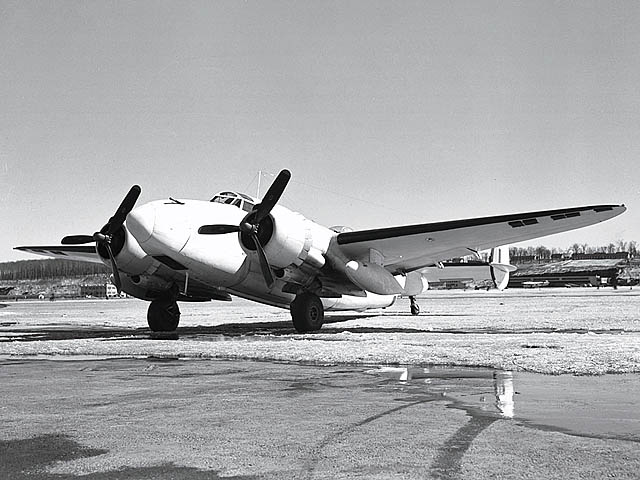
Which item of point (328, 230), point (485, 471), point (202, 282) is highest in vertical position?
point (328, 230)

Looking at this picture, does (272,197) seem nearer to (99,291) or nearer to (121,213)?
(121,213)

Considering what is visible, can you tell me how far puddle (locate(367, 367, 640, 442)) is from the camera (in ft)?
19.9

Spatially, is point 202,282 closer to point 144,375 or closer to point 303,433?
point 144,375

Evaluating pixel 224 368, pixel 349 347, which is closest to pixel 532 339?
pixel 349 347

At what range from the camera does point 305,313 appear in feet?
65.1

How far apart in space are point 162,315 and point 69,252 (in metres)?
7.80

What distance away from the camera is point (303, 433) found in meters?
5.79

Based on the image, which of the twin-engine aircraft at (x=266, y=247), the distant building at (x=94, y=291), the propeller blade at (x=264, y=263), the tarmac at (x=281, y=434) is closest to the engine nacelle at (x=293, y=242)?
the twin-engine aircraft at (x=266, y=247)

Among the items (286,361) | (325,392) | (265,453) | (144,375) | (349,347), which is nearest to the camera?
(265,453)

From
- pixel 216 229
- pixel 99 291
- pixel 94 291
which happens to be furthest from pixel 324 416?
pixel 99 291

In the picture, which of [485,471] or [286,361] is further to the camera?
[286,361]

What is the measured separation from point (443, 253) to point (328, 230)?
3997 millimetres

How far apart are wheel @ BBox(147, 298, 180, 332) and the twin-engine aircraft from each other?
3cm

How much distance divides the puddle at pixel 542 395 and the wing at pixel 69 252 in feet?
59.2
